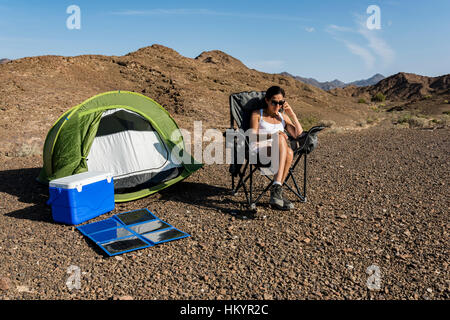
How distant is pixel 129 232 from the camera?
359 centimetres

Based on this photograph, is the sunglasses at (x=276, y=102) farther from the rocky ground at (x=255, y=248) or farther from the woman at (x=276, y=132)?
the rocky ground at (x=255, y=248)

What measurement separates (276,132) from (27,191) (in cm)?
349

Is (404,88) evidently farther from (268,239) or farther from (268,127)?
(268,239)

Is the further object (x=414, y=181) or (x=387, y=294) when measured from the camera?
(x=414, y=181)

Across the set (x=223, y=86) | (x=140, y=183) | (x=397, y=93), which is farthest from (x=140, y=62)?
(x=397, y=93)

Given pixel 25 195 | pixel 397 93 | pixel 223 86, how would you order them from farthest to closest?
pixel 397 93, pixel 223 86, pixel 25 195

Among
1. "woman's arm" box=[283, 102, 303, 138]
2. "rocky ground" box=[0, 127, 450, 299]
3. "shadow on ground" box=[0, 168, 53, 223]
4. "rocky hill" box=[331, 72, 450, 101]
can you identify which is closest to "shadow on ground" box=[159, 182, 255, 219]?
"rocky ground" box=[0, 127, 450, 299]

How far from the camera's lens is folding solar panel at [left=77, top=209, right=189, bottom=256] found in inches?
130

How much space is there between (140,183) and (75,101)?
10.0 m

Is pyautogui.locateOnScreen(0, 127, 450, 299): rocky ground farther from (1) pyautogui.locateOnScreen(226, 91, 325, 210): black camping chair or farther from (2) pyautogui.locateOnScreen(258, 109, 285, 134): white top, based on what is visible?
(2) pyautogui.locateOnScreen(258, 109, 285, 134): white top

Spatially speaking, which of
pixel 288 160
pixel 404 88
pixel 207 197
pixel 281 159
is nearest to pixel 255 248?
pixel 281 159

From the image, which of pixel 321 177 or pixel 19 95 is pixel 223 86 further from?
pixel 321 177

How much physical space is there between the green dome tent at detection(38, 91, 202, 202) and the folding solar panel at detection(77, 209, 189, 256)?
62cm
